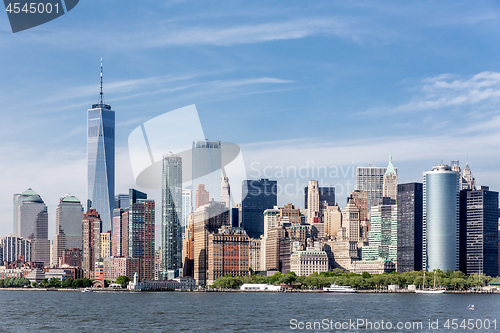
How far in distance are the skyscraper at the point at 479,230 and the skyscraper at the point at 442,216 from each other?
16.9 ft

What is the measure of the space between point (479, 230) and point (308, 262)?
41.9 m

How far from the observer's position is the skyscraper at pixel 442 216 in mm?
171125

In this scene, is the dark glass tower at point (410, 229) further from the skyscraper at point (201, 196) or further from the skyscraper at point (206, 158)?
the skyscraper at point (206, 158)

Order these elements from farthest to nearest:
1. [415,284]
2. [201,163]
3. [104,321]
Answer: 1. [415,284]
2. [201,163]
3. [104,321]

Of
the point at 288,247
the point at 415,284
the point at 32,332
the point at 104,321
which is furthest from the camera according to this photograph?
the point at 288,247

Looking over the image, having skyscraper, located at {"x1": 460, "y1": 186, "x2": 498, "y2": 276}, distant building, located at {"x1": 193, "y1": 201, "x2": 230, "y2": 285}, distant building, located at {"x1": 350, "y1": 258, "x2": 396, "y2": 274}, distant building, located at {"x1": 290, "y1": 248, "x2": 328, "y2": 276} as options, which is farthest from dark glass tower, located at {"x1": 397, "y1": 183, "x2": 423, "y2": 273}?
distant building, located at {"x1": 193, "y1": 201, "x2": 230, "y2": 285}

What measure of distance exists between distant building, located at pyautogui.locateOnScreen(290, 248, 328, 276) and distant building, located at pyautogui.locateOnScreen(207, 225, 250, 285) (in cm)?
1200

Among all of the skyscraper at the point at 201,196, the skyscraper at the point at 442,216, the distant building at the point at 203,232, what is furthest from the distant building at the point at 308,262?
the skyscraper at the point at 201,196

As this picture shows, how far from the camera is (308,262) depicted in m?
184

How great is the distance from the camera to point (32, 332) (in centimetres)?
4956

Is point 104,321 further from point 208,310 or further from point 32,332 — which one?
point 208,310

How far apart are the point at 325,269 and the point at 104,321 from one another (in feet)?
426

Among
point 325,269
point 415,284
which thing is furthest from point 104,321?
point 325,269

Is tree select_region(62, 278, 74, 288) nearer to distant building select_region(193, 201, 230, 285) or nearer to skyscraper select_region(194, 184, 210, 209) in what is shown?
distant building select_region(193, 201, 230, 285)
